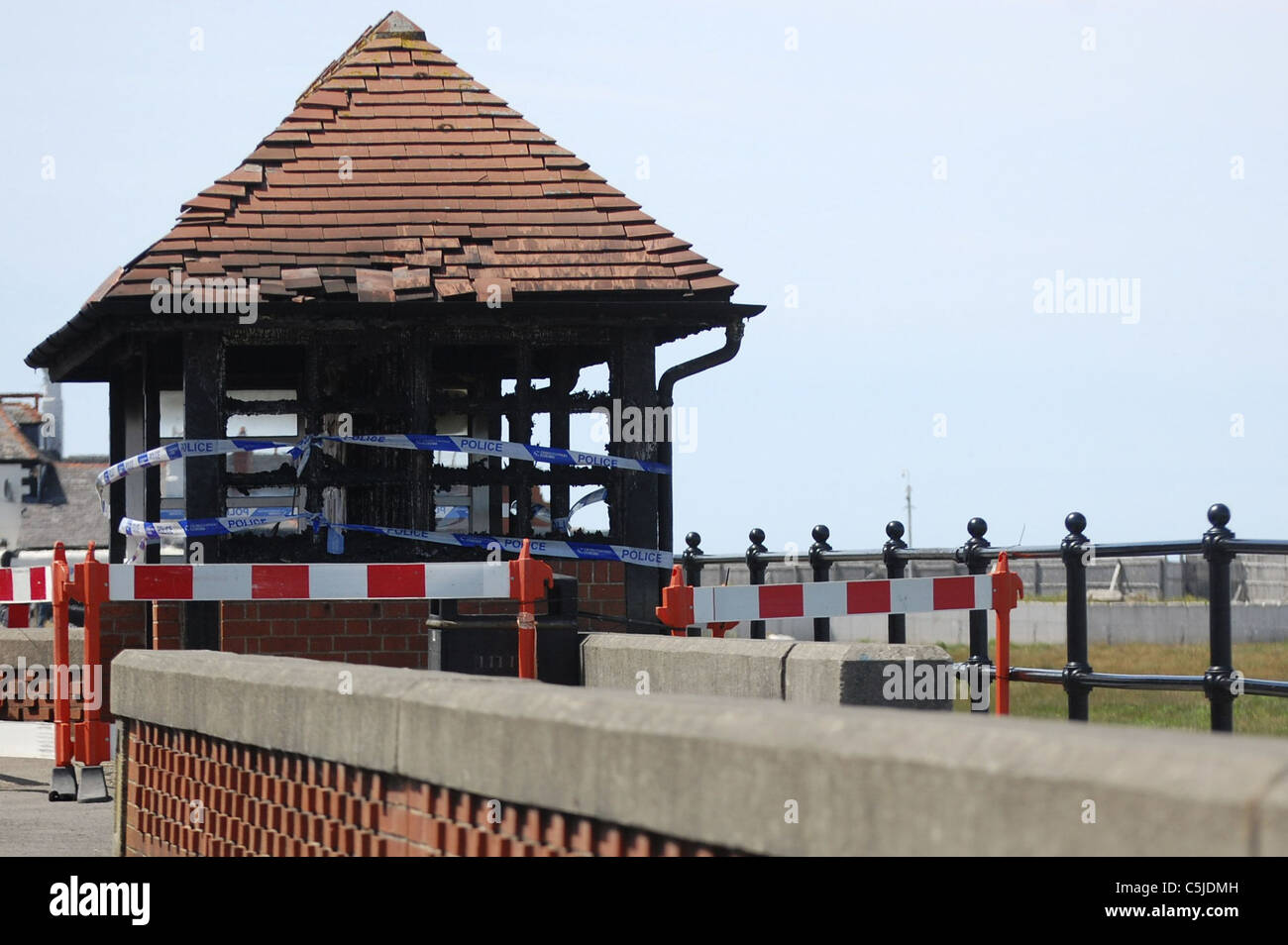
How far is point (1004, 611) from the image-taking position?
11609mm

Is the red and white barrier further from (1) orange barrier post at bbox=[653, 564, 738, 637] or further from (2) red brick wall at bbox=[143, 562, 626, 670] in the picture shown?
(2) red brick wall at bbox=[143, 562, 626, 670]

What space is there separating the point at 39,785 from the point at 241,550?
7.41 feet

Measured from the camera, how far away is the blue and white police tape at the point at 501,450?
40.6 ft

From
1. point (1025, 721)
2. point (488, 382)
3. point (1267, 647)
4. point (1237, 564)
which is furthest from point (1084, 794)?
point (1237, 564)

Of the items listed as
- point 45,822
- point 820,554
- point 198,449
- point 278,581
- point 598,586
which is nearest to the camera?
point 45,822

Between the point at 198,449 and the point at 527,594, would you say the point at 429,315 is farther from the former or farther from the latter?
the point at 527,594

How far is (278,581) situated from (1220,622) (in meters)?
4.78

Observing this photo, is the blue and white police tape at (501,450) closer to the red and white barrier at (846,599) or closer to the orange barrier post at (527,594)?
the red and white barrier at (846,599)

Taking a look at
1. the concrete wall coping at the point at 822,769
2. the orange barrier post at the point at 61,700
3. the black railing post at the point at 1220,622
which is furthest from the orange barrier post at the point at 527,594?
the concrete wall coping at the point at 822,769

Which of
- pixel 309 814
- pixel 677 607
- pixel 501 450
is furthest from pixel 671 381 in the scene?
pixel 309 814

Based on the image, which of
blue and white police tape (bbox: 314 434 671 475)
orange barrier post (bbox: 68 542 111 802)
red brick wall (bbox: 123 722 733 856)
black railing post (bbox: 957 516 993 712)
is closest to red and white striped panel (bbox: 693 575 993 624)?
black railing post (bbox: 957 516 993 712)

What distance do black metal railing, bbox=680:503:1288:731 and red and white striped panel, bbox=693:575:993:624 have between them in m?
0.39
